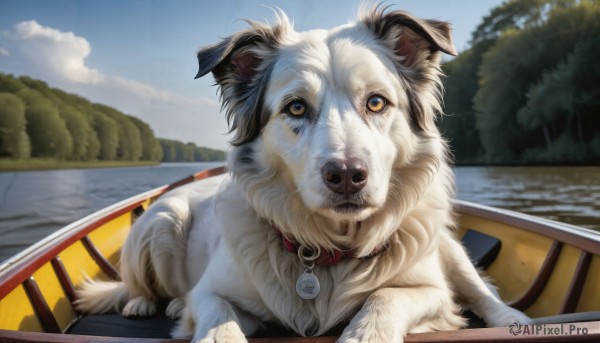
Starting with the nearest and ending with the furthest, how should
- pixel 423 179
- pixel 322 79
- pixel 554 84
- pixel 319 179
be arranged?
pixel 319 179, pixel 322 79, pixel 423 179, pixel 554 84

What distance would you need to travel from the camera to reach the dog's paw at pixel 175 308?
3129 millimetres

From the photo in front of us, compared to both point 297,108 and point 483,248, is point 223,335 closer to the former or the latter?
point 297,108

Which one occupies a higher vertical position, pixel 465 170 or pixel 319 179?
pixel 319 179

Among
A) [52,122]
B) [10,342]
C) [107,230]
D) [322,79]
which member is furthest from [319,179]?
[52,122]

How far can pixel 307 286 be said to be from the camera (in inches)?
86.0

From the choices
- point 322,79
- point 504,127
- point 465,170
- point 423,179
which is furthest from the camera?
point 465,170

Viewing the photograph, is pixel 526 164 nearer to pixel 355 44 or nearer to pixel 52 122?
pixel 355 44

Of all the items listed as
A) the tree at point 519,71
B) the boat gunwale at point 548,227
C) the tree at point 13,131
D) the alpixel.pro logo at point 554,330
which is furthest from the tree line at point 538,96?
the tree at point 13,131

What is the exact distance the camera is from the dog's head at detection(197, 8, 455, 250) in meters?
1.96

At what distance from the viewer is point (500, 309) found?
2.50m

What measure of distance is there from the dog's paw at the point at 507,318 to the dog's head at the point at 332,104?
93cm

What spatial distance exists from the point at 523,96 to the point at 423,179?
1119 inches

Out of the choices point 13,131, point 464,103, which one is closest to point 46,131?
point 13,131

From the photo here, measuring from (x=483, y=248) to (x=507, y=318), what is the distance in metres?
1.81
